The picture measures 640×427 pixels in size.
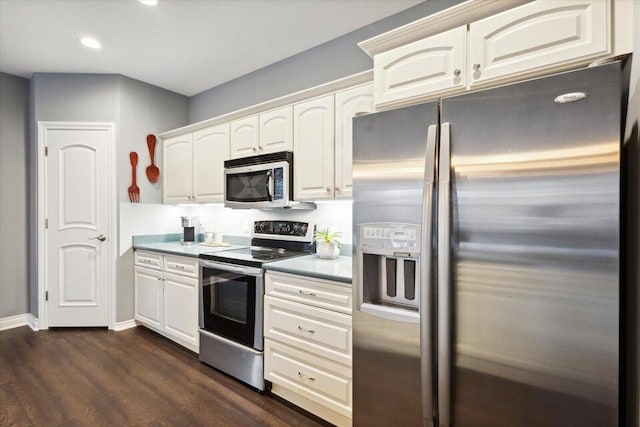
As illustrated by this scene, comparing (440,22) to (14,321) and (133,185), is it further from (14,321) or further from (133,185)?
(14,321)

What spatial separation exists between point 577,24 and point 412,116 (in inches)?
25.8

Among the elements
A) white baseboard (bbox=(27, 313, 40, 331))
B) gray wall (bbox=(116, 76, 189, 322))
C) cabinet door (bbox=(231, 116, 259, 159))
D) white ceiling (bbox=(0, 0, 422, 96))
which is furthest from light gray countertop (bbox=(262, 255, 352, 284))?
white baseboard (bbox=(27, 313, 40, 331))

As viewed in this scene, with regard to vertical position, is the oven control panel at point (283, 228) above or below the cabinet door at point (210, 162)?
below

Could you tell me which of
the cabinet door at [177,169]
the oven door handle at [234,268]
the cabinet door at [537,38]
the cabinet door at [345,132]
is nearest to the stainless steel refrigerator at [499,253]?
the cabinet door at [537,38]

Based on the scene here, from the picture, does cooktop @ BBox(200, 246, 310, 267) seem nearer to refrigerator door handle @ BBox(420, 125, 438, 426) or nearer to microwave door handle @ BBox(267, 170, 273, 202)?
microwave door handle @ BBox(267, 170, 273, 202)

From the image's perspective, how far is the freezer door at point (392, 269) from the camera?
1.33m

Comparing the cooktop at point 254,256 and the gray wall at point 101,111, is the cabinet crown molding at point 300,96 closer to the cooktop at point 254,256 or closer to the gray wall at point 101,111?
the gray wall at point 101,111

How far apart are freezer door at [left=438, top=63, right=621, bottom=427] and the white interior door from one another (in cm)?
346

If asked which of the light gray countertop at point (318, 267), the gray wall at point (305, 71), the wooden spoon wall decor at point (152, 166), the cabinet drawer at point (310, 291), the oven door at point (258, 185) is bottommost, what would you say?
the cabinet drawer at point (310, 291)

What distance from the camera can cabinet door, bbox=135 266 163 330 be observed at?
309 cm

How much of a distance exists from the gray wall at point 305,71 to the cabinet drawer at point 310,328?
184cm

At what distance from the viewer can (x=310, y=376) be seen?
76.2 inches

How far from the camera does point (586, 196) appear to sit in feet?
3.39

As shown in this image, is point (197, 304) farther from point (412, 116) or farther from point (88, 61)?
point (88, 61)
